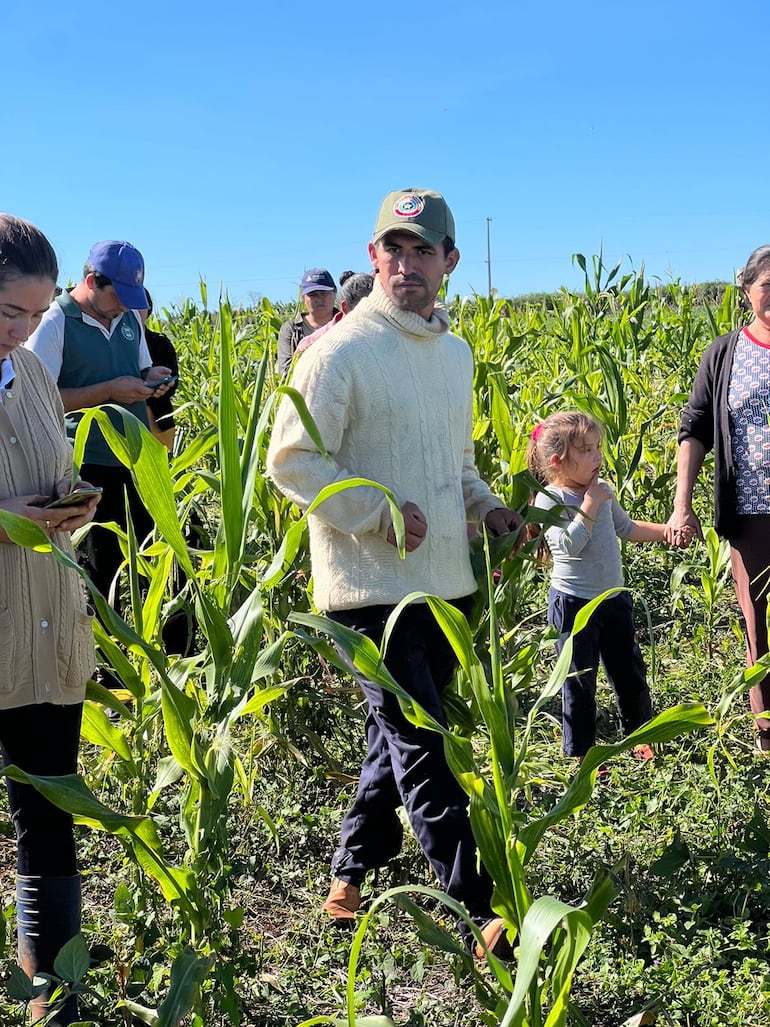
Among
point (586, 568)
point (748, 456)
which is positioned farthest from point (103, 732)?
point (748, 456)

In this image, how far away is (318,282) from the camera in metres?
5.61

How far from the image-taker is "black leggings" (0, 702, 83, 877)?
76.7 inches

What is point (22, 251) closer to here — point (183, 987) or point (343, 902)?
point (183, 987)

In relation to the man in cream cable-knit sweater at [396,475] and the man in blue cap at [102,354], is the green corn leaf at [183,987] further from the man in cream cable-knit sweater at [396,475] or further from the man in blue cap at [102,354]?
the man in blue cap at [102,354]

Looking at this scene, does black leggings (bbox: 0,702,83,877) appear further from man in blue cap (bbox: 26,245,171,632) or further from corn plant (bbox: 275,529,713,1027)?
man in blue cap (bbox: 26,245,171,632)

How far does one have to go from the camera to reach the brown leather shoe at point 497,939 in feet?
6.79

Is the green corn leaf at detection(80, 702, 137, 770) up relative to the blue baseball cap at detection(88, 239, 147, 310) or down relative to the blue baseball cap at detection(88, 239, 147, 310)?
down

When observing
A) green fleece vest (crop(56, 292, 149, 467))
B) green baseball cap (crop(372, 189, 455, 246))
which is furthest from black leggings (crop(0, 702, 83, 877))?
green fleece vest (crop(56, 292, 149, 467))

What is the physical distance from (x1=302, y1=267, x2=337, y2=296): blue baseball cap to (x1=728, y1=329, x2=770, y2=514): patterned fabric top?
276 cm

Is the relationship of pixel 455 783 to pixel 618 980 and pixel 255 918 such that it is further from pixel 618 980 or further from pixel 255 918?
pixel 255 918

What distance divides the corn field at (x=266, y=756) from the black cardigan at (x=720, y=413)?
0.48 metres

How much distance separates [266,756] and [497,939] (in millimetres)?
1399

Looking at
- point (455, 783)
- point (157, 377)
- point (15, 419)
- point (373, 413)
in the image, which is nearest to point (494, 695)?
point (455, 783)

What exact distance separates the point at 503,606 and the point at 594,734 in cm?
67
